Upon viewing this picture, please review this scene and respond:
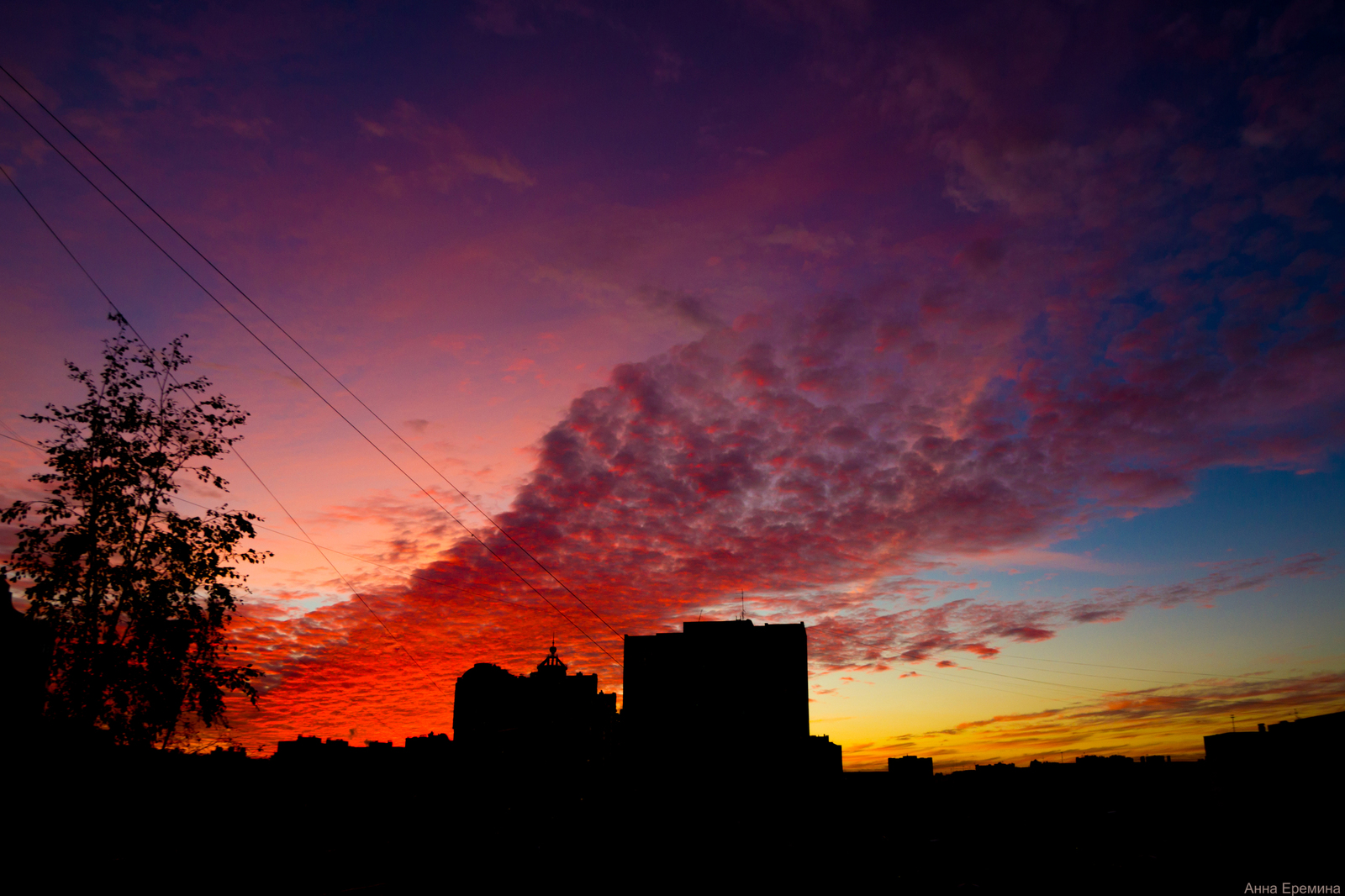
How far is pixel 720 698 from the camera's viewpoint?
295ft

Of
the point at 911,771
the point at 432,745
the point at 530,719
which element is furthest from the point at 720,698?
the point at 530,719

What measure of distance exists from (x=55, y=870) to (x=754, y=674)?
74164 millimetres

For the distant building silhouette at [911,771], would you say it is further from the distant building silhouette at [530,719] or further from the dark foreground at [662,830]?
the distant building silhouette at [530,719]

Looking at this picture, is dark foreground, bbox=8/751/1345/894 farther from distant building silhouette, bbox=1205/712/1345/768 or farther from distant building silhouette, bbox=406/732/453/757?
distant building silhouette, bbox=406/732/453/757

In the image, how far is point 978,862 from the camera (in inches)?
3253

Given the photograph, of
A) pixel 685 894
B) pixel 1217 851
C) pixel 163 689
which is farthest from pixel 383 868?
pixel 1217 851

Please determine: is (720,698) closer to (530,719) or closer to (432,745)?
(432,745)

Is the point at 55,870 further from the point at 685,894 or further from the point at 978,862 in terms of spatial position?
the point at 978,862

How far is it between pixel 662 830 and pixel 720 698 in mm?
16713

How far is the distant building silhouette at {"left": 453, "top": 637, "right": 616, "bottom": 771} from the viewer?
558 ft

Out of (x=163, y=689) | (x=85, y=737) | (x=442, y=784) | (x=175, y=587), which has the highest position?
(x=175, y=587)

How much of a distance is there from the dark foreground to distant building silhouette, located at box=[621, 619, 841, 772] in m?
3.28

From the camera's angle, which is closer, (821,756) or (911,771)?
(821,756)

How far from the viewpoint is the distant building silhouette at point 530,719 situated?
170000mm
